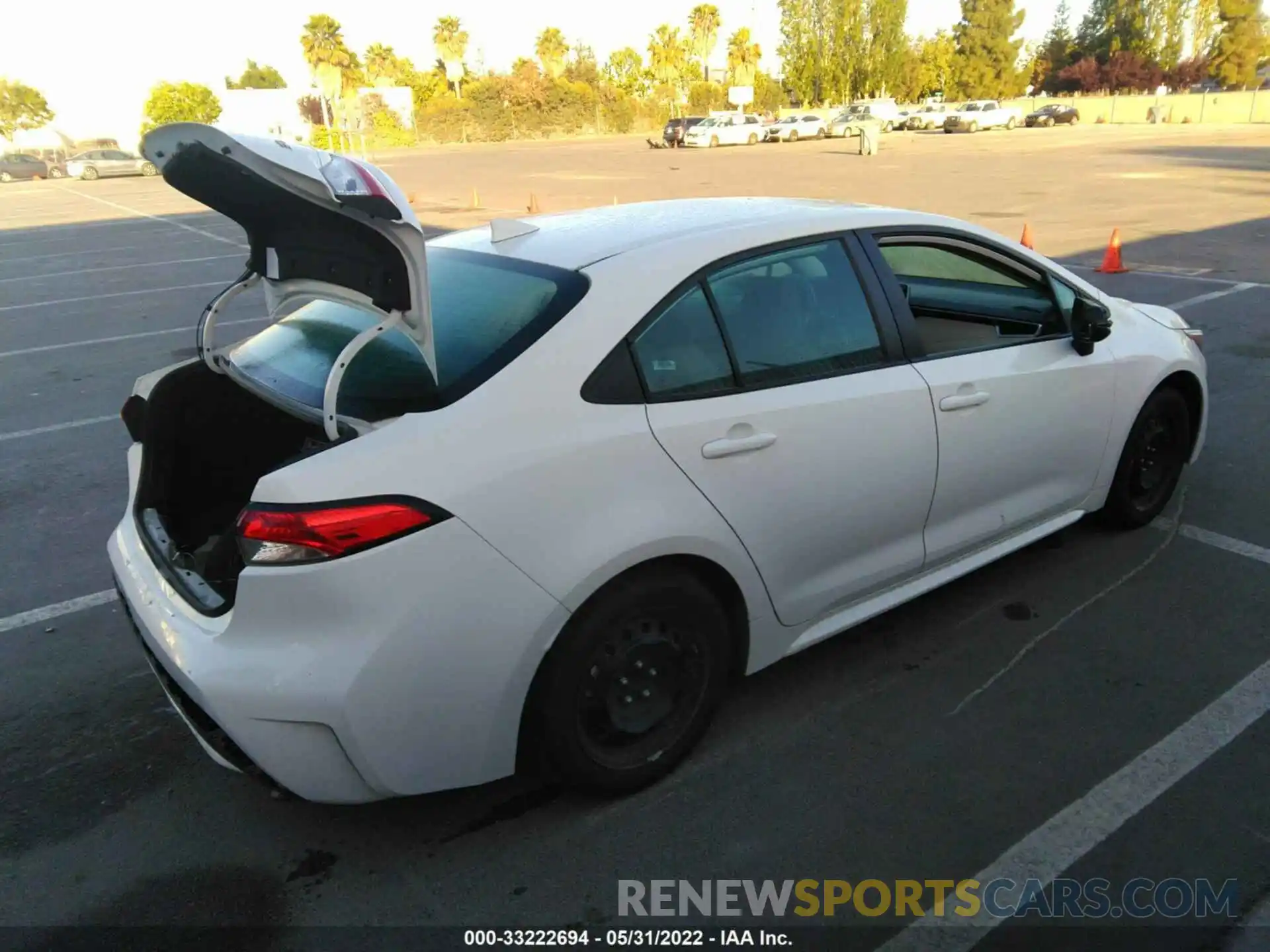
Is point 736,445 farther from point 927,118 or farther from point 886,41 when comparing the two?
point 886,41

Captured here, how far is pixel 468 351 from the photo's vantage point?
2.64 metres

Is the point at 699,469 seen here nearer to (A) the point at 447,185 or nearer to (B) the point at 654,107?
(A) the point at 447,185

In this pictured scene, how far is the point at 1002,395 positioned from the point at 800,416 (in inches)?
40.1

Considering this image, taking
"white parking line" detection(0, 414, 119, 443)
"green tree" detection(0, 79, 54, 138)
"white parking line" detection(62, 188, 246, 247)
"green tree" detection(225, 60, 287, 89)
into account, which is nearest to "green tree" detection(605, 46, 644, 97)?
"green tree" detection(225, 60, 287, 89)

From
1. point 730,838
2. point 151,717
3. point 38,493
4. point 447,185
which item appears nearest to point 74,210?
point 447,185

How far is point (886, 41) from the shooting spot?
71062mm

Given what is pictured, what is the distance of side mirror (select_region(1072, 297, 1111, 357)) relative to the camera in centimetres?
368

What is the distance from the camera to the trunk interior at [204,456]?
3.09 meters

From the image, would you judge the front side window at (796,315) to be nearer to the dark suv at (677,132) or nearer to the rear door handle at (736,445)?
the rear door handle at (736,445)

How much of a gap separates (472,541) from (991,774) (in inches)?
68.6

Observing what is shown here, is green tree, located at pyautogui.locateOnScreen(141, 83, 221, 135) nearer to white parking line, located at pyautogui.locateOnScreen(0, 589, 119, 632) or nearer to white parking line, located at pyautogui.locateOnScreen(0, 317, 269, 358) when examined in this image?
white parking line, located at pyautogui.locateOnScreen(0, 317, 269, 358)

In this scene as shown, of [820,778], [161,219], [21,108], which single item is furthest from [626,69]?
[820,778]

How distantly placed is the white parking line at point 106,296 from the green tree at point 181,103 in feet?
189

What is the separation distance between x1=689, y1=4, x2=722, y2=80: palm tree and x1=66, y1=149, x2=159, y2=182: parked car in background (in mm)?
69003
